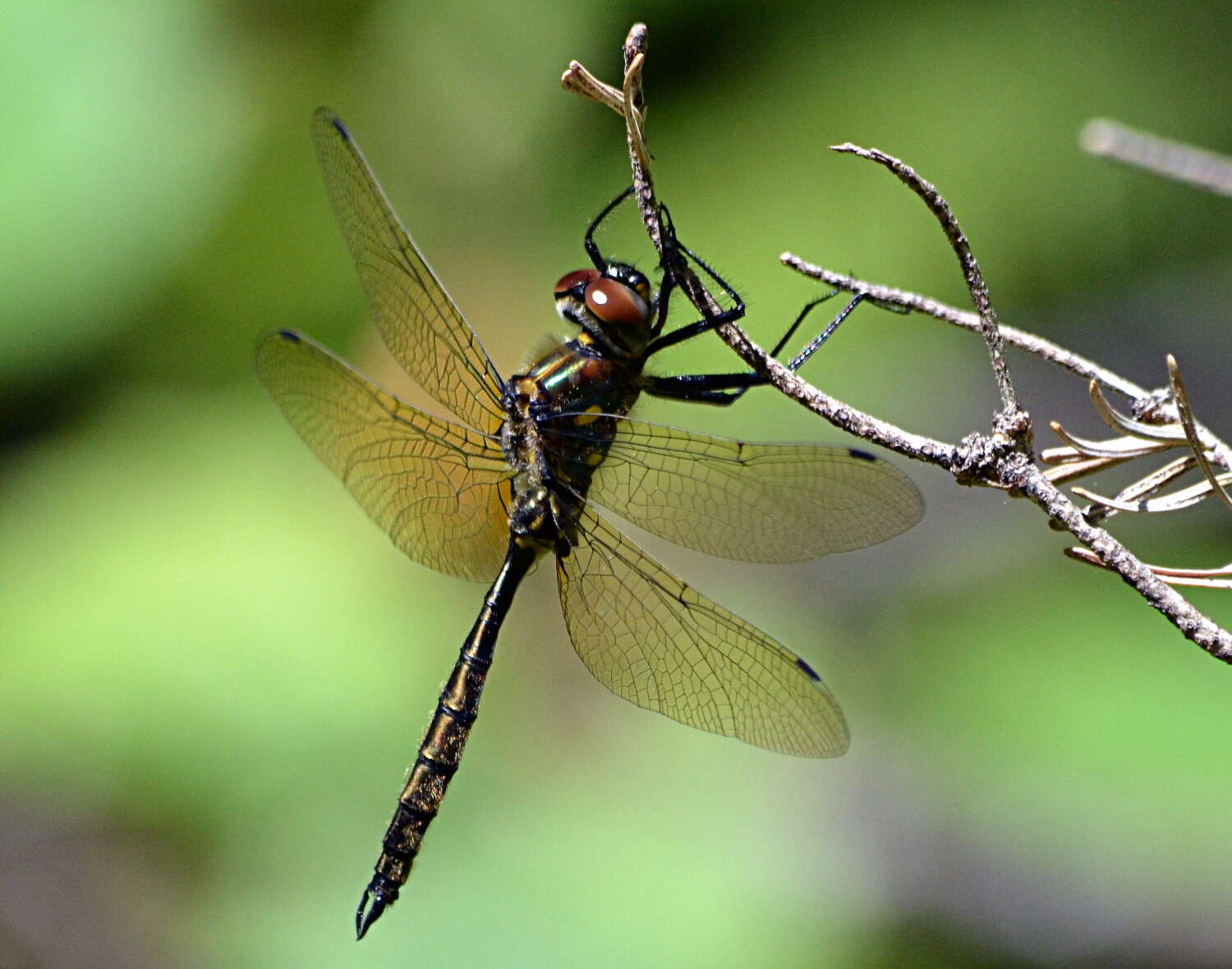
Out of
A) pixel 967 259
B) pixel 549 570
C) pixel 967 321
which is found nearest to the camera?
pixel 967 259

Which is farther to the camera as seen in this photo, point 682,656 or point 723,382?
point 682,656

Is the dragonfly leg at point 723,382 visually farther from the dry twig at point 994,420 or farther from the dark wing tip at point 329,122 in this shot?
the dark wing tip at point 329,122

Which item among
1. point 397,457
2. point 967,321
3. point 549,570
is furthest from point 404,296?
point 549,570

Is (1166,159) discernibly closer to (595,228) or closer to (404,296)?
(595,228)

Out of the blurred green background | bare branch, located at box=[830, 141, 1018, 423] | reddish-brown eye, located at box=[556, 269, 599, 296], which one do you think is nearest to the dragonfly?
reddish-brown eye, located at box=[556, 269, 599, 296]

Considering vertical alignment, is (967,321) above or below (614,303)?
below

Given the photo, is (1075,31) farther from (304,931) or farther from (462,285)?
(304,931)

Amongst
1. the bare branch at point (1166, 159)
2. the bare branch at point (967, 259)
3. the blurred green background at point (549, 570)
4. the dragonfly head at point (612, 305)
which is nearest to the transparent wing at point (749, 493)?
the dragonfly head at point (612, 305)

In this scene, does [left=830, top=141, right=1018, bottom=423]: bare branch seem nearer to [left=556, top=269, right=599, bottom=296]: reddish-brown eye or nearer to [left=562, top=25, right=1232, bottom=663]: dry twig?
[left=562, top=25, right=1232, bottom=663]: dry twig
